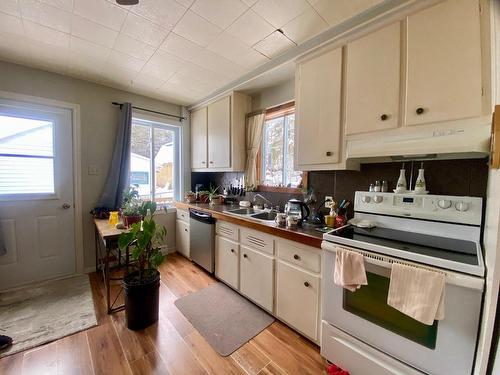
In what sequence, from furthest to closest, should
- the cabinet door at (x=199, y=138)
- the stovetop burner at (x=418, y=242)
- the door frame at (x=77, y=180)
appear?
the cabinet door at (x=199, y=138) < the door frame at (x=77, y=180) < the stovetop burner at (x=418, y=242)

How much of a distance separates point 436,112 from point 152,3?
1.95 m

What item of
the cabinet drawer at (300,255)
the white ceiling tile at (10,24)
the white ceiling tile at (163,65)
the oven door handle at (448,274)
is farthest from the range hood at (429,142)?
the white ceiling tile at (10,24)

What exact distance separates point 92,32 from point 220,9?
3.66 ft

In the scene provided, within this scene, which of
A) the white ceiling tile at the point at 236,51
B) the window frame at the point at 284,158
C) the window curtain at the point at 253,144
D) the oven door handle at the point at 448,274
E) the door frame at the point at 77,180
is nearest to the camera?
the oven door handle at the point at 448,274

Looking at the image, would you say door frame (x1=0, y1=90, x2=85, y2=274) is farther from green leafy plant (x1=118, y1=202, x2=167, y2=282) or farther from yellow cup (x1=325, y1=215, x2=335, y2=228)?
yellow cup (x1=325, y1=215, x2=335, y2=228)

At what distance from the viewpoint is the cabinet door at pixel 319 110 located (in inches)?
65.6

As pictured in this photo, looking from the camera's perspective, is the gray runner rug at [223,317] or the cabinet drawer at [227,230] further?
the cabinet drawer at [227,230]

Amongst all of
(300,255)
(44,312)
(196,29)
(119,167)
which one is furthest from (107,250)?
(196,29)

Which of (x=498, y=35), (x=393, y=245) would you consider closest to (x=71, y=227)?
(x=393, y=245)

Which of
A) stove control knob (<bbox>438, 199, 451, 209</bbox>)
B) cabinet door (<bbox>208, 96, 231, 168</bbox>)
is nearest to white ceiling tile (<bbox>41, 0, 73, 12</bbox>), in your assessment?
cabinet door (<bbox>208, 96, 231, 168</bbox>)

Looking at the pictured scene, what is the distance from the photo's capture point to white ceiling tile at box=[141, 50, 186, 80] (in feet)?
6.81

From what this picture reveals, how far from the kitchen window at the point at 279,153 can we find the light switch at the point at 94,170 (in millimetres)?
2112

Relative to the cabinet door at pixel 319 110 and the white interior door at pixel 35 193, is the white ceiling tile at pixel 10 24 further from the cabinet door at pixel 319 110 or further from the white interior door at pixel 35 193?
the cabinet door at pixel 319 110

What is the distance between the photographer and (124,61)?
7.12ft
